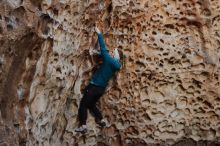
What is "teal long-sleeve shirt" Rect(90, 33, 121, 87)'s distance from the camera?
13.2ft

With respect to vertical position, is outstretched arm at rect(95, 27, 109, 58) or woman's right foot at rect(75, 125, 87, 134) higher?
outstretched arm at rect(95, 27, 109, 58)

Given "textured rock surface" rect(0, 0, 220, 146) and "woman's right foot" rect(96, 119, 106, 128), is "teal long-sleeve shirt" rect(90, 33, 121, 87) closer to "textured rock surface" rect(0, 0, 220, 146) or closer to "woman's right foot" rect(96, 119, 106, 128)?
"textured rock surface" rect(0, 0, 220, 146)

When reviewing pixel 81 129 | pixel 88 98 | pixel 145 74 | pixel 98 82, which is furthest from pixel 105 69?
pixel 81 129

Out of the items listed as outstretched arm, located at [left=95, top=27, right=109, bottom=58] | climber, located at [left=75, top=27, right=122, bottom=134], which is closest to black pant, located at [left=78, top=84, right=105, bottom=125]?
climber, located at [left=75, top=27, right=122, bottom=134]

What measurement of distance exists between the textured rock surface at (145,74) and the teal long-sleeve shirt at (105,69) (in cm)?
8

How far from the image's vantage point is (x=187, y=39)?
4.33m

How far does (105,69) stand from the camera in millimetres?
4078

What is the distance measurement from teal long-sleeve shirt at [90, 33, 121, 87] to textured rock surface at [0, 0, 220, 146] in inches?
3.1

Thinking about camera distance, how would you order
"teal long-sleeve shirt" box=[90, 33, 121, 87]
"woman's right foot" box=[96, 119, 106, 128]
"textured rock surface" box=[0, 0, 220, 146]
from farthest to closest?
"woman's right foot" box=[96, 119, 106, 128], "teal long-sleeve shirt" box=[90, 33, 121, 87], "textured rock surface" box=[0, 0, 220, 146]

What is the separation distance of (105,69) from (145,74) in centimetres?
39

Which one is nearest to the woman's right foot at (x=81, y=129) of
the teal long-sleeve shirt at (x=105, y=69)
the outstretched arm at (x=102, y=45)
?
the teal long-sleeve shirt at (x=105, y=69)

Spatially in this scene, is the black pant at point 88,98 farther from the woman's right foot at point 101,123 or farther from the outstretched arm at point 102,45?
the outstretched arm at point 102,45

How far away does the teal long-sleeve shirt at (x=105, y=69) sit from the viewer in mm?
4031

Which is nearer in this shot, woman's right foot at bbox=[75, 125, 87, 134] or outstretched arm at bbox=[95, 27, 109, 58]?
outstretched arm at bbox=[95, 27, 109, 58]
